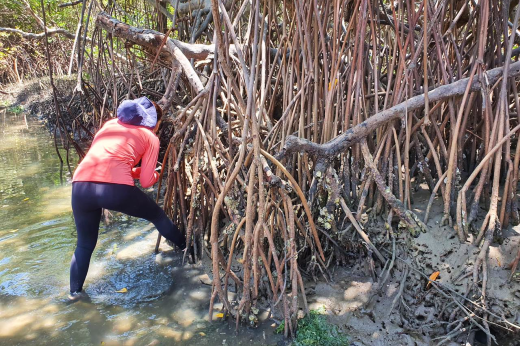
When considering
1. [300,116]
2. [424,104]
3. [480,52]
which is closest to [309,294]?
[300,116]

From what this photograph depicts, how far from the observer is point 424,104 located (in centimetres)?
245

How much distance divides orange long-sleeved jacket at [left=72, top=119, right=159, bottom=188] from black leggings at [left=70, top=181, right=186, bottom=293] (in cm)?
6

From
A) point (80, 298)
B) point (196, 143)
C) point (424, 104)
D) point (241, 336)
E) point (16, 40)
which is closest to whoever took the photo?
point (241, 336)

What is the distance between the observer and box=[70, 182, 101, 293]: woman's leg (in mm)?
2498

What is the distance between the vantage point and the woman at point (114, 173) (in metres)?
2.50

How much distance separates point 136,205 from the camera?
8.83 ft

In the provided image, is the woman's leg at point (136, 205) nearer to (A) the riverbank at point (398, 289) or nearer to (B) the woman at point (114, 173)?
(B) the woman at point (114, 173)

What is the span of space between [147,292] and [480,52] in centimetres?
291

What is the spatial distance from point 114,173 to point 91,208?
31 centimetres

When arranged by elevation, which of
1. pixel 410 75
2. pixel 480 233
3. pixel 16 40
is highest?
pixel 16 40

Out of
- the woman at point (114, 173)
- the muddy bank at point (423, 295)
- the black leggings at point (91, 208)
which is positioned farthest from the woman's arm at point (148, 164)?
the muddy bank at point (423, 295)

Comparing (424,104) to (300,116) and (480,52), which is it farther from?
(300,116)

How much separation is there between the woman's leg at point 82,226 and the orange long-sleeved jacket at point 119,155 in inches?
3.8

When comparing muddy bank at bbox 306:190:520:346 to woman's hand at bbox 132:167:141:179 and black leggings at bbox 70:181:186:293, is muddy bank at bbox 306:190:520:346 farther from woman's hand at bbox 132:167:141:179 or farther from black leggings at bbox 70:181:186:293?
woman's hand at bbox 132:167:141:179
